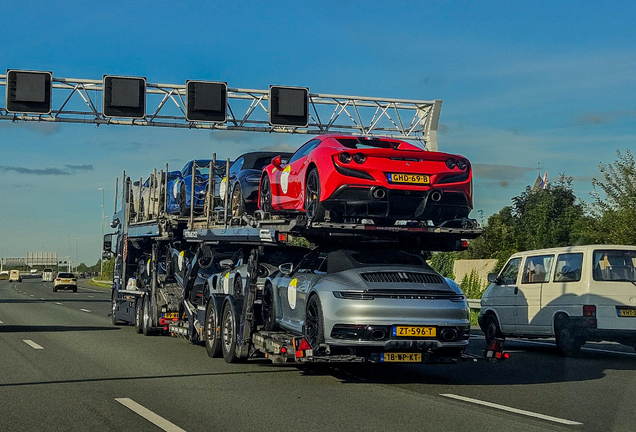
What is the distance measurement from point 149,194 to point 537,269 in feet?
32.5

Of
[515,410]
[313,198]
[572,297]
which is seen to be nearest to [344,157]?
[313,198]

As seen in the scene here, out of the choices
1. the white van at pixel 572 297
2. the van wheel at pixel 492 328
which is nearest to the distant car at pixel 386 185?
the white van at pixel 572 297

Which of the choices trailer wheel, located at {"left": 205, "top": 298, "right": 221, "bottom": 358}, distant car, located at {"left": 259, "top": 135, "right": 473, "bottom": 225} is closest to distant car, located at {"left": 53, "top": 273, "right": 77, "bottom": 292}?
trailer wheel, located at {"left": 205, "top": 298, "right": 221, "bottom": 358}

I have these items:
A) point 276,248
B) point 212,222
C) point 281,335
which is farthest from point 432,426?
point 212,222

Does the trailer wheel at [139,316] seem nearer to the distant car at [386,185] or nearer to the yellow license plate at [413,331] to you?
the distant car at [386,185]

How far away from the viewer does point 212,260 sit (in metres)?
15.5

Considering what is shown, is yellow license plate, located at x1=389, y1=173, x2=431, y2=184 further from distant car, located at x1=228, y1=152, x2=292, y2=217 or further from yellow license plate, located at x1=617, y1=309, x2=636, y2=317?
yellow license plate, located at x1=617, y1=309, x2=636, y2=317

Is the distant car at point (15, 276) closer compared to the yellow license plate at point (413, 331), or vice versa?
the yellow license plate at point (413, 331)

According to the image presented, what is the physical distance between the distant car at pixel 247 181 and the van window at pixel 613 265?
5.09 metres

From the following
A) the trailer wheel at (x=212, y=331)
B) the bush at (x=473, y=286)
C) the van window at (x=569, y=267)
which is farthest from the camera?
the bush at (x=473, y=286)

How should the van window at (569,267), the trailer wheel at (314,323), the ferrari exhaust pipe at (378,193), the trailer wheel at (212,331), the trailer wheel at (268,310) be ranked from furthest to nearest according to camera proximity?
the van window at (569,267) → the trailer wheel at (212,331) → the trailer wheel at (268,310) → the ferrari exhaust pipe at (378,193) → the trailer wheel at (314,323)

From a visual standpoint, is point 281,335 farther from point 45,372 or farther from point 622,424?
point 622,424

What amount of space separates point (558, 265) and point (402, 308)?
551 centimetres

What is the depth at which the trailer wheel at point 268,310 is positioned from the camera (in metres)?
11.7
